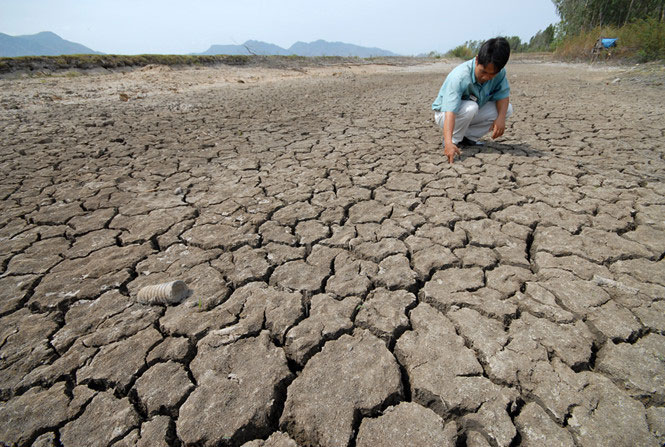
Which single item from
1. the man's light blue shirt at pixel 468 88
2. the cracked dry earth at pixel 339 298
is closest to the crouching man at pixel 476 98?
the man's light blue shirt at pixel 468 88

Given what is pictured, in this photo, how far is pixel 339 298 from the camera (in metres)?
1.52

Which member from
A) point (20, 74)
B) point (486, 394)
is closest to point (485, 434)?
point (486, 394)

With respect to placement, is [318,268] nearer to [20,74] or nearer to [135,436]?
[135,436]

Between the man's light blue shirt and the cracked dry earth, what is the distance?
0.52 m

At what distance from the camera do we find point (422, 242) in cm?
190

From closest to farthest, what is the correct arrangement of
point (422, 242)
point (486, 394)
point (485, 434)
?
point (485, 434)
point (486, 394)
point (422, 242)

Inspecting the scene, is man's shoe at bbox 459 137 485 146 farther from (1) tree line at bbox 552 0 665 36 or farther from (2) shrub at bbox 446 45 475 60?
(2) shrub at bbox 446 45 475 60

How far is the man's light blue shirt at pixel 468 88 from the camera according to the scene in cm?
284

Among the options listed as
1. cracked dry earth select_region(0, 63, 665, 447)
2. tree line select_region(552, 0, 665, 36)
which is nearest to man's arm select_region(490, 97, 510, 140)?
cracked dry earth select_region(0, 63, 665, 447)

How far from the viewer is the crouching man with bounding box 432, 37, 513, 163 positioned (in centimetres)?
256

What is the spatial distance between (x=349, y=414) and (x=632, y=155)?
359 centimetres

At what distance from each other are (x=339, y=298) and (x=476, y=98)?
263 cm

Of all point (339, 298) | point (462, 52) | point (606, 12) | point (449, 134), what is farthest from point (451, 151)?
point (462, 52)

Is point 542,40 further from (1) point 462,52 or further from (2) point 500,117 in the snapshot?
(2) point 500,117
